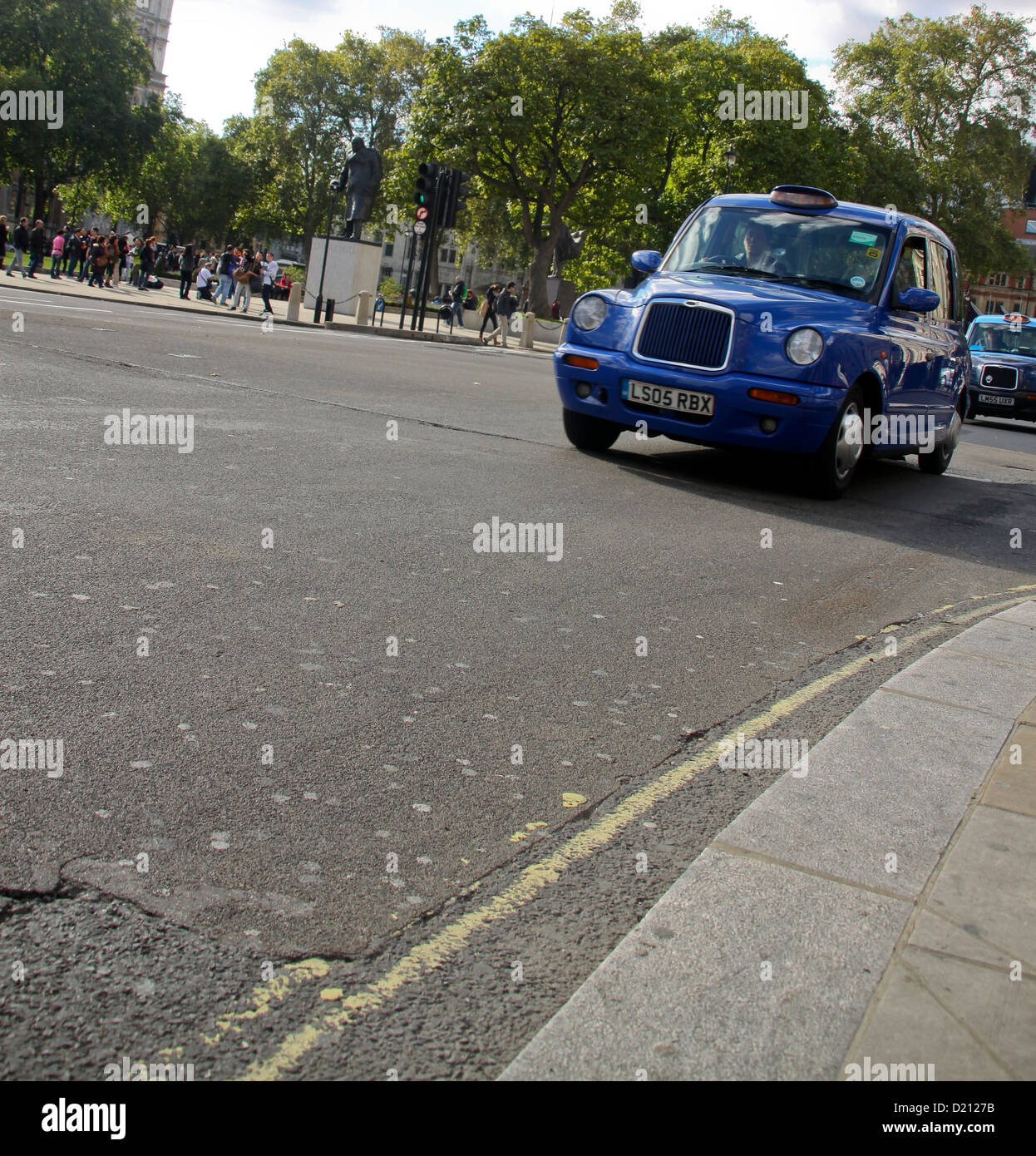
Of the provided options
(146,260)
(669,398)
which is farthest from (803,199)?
(146,260)

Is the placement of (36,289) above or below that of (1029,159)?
below

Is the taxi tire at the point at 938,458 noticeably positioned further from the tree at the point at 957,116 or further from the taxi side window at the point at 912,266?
the tree at the point at 957,116

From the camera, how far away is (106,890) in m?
2.41

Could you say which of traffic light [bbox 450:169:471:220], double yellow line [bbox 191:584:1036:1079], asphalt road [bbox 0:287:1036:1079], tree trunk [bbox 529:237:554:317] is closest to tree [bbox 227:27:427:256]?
tree trunk [bbox 529:237:554:317]

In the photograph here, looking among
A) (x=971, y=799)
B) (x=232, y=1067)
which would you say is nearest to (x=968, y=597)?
(x=971, y=799)

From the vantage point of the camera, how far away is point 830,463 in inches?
353

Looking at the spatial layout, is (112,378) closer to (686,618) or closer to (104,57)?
(686,618)

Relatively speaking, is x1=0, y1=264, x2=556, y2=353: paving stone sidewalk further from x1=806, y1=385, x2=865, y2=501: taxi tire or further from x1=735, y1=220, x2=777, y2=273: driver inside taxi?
x1=806, y1=385, x2=865, y2=501: taxi tire

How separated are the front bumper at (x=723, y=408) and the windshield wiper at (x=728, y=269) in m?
1.23

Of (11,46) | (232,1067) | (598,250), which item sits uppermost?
(11,46)

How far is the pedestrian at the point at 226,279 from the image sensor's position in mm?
35531

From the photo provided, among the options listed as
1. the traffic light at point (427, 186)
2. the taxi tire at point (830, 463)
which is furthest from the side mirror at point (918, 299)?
the traffic light at point (427, 186)
